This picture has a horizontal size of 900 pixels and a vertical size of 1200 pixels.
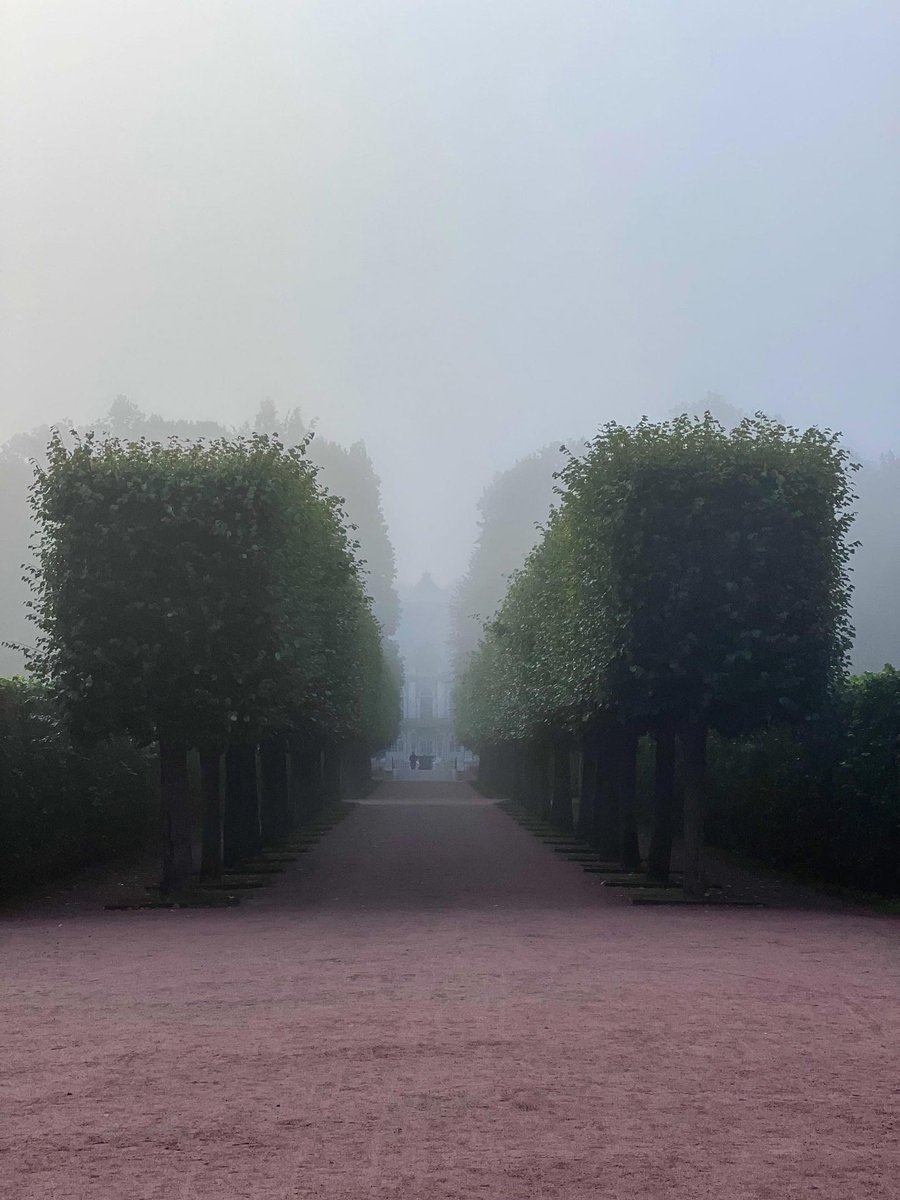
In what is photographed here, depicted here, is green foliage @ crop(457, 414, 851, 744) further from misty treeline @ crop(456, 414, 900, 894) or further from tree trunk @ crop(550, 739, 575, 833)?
tree trunk @ crop(550, 739, 575, 833)

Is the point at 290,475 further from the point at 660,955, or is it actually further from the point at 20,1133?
the point at 20,1133

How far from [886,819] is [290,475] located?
1178 cm

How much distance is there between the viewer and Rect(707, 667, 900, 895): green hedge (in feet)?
85.8

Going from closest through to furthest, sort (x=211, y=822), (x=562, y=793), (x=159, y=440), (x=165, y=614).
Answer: (x=165, y=614)
(x=211, y=822)
(x=562, y=793)
(x=159, y=440)

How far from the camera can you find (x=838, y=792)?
2761cm

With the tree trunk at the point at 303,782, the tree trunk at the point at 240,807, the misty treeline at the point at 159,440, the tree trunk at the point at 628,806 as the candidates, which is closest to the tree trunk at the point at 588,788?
the tree trunk at the point at 628,806

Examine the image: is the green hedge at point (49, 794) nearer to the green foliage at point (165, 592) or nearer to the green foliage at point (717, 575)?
the green foliage at point (165, 592)

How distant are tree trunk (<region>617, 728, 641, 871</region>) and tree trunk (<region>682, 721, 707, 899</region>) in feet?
14.6

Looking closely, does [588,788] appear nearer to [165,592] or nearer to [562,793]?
[562,793]

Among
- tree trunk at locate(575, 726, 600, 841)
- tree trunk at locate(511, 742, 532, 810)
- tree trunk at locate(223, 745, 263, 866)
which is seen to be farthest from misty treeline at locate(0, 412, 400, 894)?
tree trunk at locate(511, 742, 532, 810)

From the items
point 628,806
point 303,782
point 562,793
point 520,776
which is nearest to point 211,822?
point 628,806

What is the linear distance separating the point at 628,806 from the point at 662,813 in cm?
341

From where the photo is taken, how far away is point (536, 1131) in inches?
357

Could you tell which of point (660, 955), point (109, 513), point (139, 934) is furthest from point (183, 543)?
point (660, 955)
